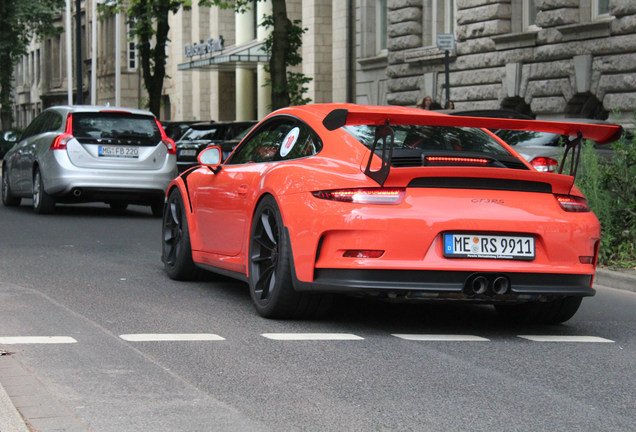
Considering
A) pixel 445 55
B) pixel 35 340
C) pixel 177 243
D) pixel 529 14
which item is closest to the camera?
pixel 35 340

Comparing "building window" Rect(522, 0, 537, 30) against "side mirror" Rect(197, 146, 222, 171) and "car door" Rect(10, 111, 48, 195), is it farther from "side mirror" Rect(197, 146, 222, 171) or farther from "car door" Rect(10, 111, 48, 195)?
"side mirror" Rect(197, 146, 222, 171)

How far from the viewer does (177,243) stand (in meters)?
9.68

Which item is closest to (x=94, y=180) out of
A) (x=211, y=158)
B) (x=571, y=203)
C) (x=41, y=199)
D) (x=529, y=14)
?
(x=41, y=199)

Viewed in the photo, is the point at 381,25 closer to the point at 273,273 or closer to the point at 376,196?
the point at 273,273

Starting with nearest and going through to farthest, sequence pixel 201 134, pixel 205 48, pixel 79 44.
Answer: pixel 201 134 → pixel 79 44 → pixel 205 48

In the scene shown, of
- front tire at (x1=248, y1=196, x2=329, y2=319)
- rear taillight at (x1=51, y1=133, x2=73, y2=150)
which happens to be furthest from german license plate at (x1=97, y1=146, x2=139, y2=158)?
front tire at (x1=248, y1=196, x2=329, y2=319)

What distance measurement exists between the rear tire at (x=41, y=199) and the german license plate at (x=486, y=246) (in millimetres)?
11026

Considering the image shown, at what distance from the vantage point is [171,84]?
59562 millimetres

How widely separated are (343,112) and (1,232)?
8193 millimetres

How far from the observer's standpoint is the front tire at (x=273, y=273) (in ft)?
24.0

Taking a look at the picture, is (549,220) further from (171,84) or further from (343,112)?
(171,84)

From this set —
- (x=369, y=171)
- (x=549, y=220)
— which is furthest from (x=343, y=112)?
(x=549, y=220)

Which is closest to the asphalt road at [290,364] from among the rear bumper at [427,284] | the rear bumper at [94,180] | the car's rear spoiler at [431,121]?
the rear bumper at [427,284]

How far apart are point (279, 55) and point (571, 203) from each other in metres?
19.6
